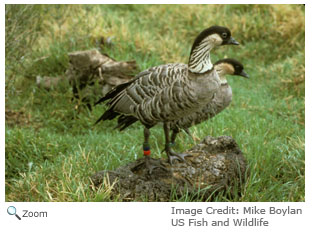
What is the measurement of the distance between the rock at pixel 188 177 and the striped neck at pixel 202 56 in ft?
2.83

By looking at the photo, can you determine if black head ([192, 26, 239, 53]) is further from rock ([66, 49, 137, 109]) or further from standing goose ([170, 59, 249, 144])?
rock ([66, 49, 137, 109])

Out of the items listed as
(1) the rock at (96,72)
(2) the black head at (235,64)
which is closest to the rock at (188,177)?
→ (2) the black head at (235,64)

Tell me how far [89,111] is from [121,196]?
3160 mm

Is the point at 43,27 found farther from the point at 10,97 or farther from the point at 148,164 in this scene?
the point at 148,164

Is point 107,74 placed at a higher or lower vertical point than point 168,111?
higher

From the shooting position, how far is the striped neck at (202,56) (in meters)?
3.42

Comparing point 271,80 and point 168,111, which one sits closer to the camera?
point 168,111

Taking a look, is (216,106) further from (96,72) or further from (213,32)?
(96,72)

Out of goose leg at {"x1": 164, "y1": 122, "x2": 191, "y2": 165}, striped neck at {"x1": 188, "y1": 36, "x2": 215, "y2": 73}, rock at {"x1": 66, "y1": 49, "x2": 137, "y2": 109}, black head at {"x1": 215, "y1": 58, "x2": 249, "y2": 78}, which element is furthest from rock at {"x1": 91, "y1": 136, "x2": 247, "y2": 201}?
rock at {"x1": 66, "y1": 49, "x2": 137, "y2": 109}

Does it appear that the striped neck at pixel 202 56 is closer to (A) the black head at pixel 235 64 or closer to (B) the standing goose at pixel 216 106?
(B) the standing goose at pixel 216 106

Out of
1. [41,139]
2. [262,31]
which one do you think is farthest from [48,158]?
[262,31]

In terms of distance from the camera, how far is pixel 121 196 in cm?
351

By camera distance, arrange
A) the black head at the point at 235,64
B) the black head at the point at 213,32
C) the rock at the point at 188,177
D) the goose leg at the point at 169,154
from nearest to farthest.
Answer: the black head at the point at 213,32 → the rock at the point at 188,177 → the goose leg at the point at 169,154 → the black head at the point at 235,64

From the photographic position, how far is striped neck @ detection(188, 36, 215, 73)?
3424mm
